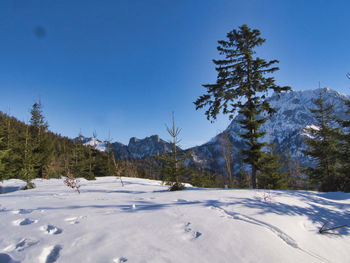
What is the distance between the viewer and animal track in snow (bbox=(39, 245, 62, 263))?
186cm

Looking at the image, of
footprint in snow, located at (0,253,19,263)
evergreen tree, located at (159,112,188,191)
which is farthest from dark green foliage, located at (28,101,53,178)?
footprint in snow, located at (0,253,19,263)

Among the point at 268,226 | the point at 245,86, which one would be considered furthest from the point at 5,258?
the point at 245,86

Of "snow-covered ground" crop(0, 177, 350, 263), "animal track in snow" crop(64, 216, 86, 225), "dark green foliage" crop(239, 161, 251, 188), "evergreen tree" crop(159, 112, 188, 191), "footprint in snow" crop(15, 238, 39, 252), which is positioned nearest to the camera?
"snow-covered ground" crop(0, 177, 350, 263)

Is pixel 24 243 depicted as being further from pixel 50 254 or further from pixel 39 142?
pixel 39 142

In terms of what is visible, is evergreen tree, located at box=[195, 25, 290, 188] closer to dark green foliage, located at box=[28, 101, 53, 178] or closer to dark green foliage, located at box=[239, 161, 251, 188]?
dark green foliage, located at box=[239, 161, 251, 188]

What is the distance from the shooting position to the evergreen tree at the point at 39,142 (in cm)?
1797

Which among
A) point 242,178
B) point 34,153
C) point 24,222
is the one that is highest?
point 34,153

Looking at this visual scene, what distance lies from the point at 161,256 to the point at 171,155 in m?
6.73

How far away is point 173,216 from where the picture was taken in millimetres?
3182

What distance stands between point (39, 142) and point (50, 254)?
77.2ft

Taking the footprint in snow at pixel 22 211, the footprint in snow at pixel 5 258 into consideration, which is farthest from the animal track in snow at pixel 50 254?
the footprint in snow at pixel 22 211

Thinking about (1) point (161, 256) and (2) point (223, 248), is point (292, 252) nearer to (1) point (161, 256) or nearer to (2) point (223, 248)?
(2) point (223, 248)

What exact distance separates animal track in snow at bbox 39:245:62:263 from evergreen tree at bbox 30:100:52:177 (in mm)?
19081

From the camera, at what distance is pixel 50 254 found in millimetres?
1971
